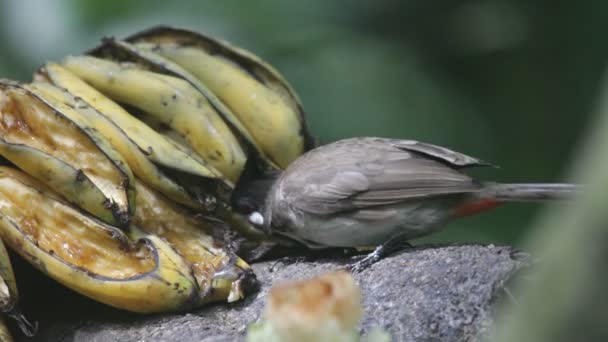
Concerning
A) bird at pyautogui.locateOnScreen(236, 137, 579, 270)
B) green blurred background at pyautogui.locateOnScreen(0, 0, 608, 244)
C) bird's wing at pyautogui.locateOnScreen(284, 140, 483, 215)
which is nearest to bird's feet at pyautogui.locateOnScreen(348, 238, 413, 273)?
bird at pyautogui.locateOnScreen(236, 137, 579, 270)

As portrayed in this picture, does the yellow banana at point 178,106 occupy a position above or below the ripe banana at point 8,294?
above

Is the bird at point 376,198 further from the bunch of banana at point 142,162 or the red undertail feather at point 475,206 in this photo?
the bunch of banana at point 142,162

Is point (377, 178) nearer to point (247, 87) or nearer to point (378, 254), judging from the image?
point (378, 254)

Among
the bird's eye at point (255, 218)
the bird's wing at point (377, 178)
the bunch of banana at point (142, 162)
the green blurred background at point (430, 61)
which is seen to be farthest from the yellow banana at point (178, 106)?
the green blurred background at point (430, 61)

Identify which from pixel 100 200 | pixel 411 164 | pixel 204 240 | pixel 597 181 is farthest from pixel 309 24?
pixel 597 181

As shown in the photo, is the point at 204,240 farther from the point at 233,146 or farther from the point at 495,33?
the point at 495,33

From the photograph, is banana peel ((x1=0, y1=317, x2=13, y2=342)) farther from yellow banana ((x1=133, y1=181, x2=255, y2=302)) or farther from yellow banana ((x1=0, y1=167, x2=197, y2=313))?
yellow banana ((x1=133, y1=181, x2=255, y2=302))
